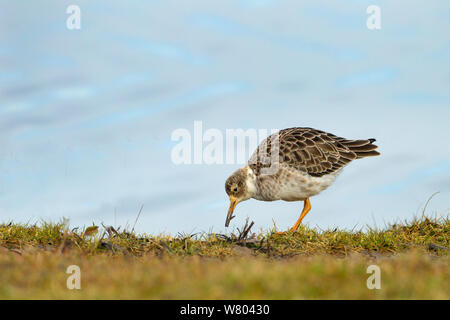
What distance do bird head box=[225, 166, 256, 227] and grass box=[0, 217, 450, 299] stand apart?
2.09 meters

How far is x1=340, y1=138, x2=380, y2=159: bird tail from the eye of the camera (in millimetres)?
12336

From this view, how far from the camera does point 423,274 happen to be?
5.91m

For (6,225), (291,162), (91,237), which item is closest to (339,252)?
(291,162)

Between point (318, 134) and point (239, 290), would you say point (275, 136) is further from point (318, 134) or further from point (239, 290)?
point (239, 290)

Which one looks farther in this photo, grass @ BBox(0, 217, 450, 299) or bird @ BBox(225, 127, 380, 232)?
bird @ BBox(225, 127, 380, 232)

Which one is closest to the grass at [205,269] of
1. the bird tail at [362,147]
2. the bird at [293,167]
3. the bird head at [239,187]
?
the bird at [293,167]

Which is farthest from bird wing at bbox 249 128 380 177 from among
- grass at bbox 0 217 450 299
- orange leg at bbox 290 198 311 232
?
grass at bbox 0 217 450 299

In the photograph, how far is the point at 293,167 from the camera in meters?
11.2

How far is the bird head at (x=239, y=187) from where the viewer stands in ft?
37.8

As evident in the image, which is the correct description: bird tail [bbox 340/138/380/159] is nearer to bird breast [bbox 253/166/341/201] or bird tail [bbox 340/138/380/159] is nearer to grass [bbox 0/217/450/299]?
bird breast [bbox 253/166/341/201]

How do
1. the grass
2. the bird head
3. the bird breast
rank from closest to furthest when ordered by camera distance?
the grass
the bird breast
the bird head

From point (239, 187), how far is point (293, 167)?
134cm

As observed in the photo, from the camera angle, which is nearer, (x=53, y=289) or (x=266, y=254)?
(x=53, y=289)

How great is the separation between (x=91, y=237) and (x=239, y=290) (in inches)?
177
